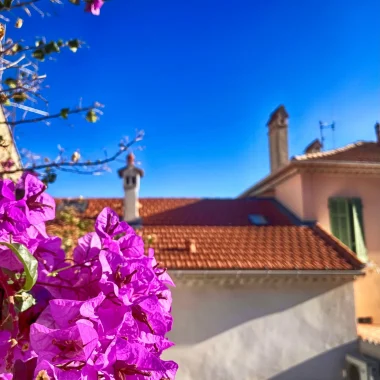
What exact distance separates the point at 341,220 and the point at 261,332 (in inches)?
168

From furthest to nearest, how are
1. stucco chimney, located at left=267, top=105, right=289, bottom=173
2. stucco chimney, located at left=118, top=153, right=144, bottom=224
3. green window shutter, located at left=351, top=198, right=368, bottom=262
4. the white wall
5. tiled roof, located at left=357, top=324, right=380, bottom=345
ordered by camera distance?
stucco chimney, located at left=267, top=105, right=289, bottom=173 → stucco chimney, located at left=118, top=153, right=144, bottom=224 → green window shutter, located at left=351, top=198, right=368, bottom=262 → the white wall → tiled roof, located at left=357, top=324, right=380, bottom=345

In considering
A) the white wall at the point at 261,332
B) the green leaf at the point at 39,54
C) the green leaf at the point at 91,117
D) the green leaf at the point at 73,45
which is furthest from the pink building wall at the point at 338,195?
Result: the green leaf at the point at 39,54

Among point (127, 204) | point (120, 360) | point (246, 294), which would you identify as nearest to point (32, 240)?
point (120, 360)

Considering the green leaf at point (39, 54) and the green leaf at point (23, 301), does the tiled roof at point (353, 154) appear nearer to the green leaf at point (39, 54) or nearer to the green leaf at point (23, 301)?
the green leaf at point (39, 54)

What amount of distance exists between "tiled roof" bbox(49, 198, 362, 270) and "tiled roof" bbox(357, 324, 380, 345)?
1.53 m

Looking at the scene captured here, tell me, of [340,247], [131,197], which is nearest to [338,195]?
[340,247]

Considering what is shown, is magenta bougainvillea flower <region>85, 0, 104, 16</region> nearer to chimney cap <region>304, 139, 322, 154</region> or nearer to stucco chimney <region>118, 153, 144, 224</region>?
stucco chimney <region>118, 153, 144, 224</region>

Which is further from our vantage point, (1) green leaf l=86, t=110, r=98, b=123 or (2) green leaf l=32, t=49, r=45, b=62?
(1) green leaf l=86, t=110, r=98, b=123

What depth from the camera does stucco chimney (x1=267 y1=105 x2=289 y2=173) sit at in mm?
13844

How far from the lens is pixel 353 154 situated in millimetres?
12070

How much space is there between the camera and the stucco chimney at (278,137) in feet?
45.4

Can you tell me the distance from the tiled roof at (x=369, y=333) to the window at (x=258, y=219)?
3.62 metres

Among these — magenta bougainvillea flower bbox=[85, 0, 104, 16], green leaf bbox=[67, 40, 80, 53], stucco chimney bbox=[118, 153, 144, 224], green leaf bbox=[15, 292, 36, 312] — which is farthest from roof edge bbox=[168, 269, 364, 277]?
green leaf bbox=[15, 292, 36, 312]

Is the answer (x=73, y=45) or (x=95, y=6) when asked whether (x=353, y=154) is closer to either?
(x=73, y=45)
